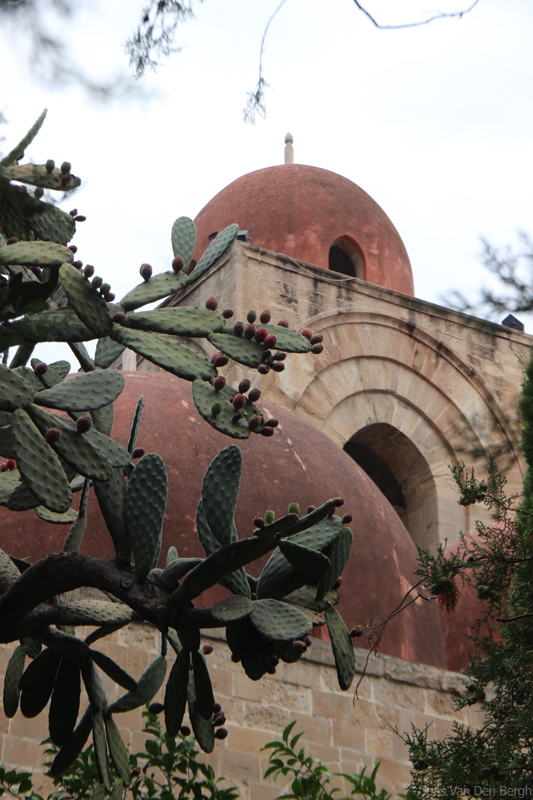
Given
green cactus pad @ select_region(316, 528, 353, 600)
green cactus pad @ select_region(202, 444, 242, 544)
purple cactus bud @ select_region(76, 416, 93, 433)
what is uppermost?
purple cactus bud @ select_region(76, 416, 93, 433)

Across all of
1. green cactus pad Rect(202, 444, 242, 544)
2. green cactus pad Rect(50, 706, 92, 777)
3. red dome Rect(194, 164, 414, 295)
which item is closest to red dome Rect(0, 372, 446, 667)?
green cactus pad Rect(50, 706, 92, 777)

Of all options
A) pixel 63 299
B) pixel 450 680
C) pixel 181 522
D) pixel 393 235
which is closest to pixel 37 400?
pixel 63 299

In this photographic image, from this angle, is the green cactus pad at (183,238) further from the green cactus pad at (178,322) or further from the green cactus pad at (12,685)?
the green cactus pad at (12,685)

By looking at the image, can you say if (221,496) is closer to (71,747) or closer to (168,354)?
(168,354)

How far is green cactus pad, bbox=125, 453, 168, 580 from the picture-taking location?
7.66 ft

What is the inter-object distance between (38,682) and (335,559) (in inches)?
38.0

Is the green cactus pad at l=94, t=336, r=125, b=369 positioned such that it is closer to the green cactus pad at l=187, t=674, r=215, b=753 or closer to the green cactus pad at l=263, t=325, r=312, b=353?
A: the green cactus pad at l=263, t=325, r=312, b=353

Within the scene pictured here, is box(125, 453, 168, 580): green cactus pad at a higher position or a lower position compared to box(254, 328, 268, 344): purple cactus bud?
lower

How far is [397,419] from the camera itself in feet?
41.5

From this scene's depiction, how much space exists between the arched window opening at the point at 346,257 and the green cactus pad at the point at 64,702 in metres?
11.4

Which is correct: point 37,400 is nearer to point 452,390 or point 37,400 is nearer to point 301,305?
point 301,305

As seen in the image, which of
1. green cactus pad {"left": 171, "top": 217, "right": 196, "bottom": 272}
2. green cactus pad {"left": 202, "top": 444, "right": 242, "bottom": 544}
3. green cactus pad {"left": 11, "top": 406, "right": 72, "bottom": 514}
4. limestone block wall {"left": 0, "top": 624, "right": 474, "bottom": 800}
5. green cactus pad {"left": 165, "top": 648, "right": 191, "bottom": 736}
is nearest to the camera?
green cactus pad {"left": 11, "top": 406, "right": 72, "bottom": 514}

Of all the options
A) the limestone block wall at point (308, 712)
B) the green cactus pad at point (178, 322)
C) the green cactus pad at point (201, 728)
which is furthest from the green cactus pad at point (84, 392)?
the limestone block wall at point (308, 712)

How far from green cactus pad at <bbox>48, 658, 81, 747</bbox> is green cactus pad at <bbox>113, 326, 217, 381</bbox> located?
0.96 metres
